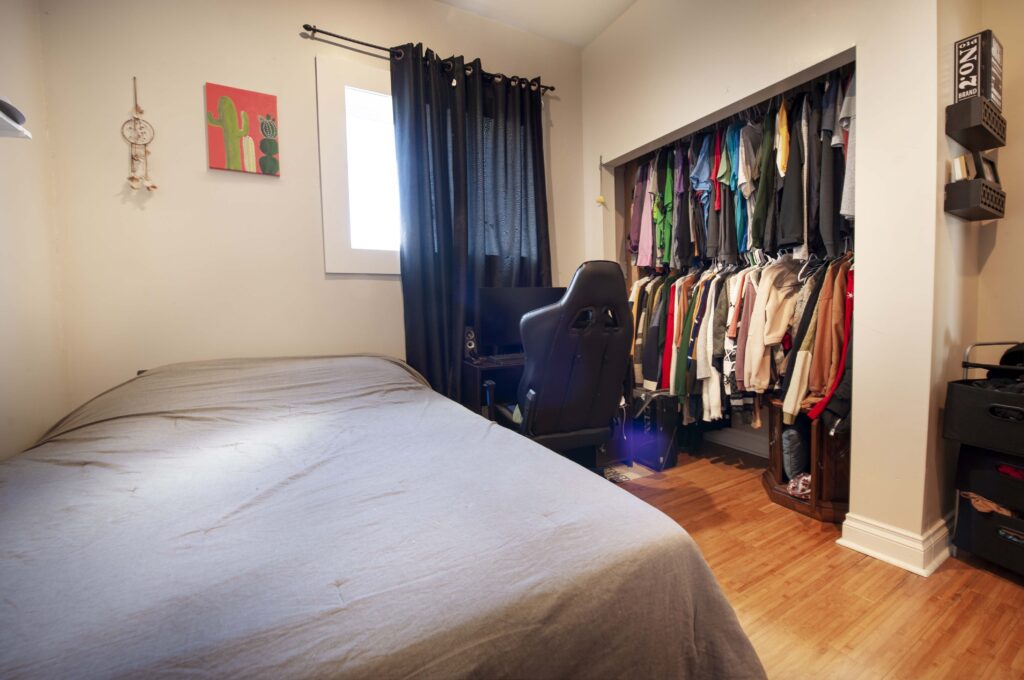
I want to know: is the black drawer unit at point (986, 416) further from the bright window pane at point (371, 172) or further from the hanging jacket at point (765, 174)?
the bright window pane at point (371, 172)

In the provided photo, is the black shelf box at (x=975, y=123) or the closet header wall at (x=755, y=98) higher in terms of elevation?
the closet header wall at (x=755, y=98)

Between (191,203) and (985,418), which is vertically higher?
(191,203)

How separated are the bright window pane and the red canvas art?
39 cm

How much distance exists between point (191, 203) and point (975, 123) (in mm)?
3180

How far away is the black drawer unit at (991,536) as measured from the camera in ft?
4.66

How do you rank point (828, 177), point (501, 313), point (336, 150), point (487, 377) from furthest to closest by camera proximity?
point (501, 313) < point (487, 377) < point (336, 150) < point (828, 177)

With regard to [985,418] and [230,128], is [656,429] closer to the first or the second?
[985,418]

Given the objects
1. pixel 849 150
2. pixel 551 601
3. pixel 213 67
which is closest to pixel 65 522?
pixel 551 601

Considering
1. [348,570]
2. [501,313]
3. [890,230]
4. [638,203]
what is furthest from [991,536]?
[638,203]

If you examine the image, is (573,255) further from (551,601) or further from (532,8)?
(551,601)

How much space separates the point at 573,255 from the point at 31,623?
305 centimetres

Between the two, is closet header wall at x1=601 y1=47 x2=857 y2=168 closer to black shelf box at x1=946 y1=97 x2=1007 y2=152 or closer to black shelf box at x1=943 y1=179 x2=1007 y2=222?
black shelf box at x1=946 y1=97 x2=1007 y2=152


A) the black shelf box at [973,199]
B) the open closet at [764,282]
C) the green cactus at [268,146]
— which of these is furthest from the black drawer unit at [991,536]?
the green cactus at [268,146]

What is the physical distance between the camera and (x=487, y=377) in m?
2.54
